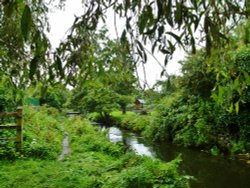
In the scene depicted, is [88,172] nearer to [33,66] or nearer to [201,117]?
[33,66]

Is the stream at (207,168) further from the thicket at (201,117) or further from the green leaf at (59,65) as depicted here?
the green leaf at (59,65)

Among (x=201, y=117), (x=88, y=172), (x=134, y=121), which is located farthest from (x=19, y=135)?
(x=134, y=121)

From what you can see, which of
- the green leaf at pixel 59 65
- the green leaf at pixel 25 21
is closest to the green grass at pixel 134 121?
the green leaf at pixel 59 65

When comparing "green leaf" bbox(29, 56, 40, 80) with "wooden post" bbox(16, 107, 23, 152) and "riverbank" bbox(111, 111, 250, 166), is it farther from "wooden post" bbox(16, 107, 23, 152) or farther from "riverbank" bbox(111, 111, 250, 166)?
"riverbank" bbox(111, 111, 250, 166)

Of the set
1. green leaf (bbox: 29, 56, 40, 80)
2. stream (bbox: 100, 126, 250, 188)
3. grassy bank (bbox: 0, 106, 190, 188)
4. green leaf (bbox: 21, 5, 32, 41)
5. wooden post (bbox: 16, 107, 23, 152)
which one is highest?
green leaf (bbox: 21, 5, 32, 41)

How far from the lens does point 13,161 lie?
8.02 meters

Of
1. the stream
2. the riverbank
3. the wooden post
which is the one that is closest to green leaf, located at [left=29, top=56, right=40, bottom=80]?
the wooden post

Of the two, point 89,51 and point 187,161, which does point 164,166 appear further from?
point 187,161

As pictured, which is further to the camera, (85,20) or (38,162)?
(38,162)

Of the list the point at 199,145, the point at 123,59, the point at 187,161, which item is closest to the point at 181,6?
the point at 123,59

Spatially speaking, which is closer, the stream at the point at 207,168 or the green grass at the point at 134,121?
the stream at the point at 207,168

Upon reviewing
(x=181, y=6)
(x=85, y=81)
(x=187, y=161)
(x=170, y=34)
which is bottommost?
(x=187, y=161)

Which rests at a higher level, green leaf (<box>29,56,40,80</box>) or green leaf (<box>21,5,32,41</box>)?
green leaf (<box>21,5,32,41</box>)

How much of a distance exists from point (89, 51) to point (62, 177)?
484cm
